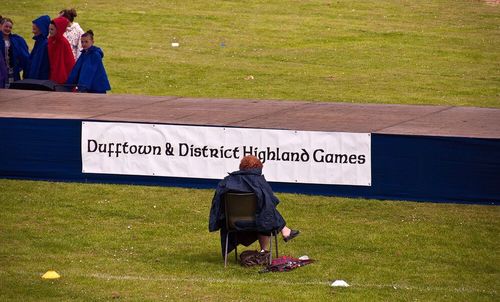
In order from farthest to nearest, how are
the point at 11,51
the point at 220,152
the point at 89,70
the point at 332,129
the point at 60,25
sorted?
the point at 11,51 < the point at 60,25 < the point at 89,70 < the point at 220,152 < the point at 332,129

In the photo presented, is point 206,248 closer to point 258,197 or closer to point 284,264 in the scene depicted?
point 284,264

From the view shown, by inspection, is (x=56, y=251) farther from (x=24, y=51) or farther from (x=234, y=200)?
(x=24, y=51)

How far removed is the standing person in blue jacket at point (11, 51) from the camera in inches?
952

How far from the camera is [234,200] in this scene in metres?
15.3

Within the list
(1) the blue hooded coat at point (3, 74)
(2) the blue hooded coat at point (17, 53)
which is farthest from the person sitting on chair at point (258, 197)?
(2) the blue hooded coat at point (17, 53)

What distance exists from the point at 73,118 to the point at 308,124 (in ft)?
12.1

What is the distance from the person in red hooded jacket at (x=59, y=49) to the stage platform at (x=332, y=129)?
3.46 ft

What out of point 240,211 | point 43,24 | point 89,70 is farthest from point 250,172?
point 43,24

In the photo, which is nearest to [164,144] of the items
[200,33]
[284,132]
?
[284,132]

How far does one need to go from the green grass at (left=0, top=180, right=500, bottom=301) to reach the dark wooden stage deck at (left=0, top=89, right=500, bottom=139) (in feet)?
4.14

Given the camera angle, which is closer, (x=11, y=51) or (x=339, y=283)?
(x=339, y=283)

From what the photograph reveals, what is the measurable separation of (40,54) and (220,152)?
661 cm

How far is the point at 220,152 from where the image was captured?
1878cm

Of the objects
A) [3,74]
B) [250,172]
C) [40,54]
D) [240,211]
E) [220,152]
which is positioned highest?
[40,54]
